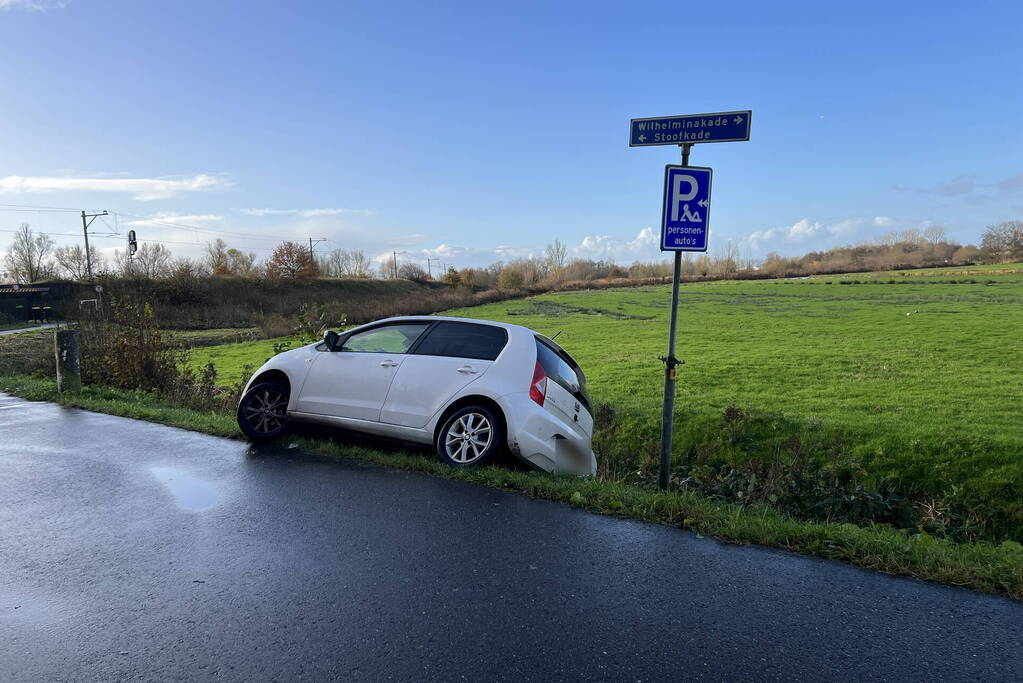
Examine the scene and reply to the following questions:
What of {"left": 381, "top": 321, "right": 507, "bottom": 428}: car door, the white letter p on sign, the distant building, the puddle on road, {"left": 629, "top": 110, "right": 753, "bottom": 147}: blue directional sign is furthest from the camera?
the distant building

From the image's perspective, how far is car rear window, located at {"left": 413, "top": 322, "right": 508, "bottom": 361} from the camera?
A: 6684mm

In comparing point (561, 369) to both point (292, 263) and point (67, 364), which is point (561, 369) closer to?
point (67, 364)

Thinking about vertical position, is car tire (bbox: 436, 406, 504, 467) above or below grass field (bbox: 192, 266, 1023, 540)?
above

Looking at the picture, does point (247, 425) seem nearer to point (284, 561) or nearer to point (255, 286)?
point (284, 561)

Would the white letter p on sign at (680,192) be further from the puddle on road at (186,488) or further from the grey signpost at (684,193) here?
the puddle on road at (186,488)

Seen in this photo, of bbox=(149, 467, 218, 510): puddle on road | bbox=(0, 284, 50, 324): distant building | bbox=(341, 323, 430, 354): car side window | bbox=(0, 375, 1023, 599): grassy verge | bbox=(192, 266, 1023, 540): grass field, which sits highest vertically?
bbox=(341, 323, 430, 354): car side window

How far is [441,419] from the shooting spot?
6555 millimetres

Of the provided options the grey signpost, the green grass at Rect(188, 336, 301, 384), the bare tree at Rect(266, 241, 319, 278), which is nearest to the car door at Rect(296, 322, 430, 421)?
the grey signpost

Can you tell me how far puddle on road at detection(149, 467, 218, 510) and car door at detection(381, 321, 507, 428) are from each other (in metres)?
1.81

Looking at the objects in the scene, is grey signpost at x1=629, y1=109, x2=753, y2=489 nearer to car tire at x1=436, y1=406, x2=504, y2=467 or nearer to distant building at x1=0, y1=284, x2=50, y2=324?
car tire at x1=436, y1=406, x2=504, y2=467

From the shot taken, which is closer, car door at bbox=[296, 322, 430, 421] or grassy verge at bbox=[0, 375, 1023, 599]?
grassy verge at bbox=[0, 375, 1023, 599]

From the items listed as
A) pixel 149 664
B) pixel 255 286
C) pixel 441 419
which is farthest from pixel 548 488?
pixel 255 286

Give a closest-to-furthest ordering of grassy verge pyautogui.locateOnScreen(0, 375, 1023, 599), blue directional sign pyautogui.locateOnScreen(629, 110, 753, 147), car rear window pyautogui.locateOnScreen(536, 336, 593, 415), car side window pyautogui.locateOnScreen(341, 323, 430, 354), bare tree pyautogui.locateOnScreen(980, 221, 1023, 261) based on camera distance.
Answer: grassy verge pyautogui.locateOnScreen(0, 375, 1023, 599), blue directional sign pyautogui.locateOnScreen(629, 110, 753, 147), car rear window pyautogui.locateOnScreen(536, 336, 593, 415), car side window pyautogui.locateOnScreen(341, 323, 430, 354), bare tree pyautogui.locateOnScreen(980, 221, 1023, 261)

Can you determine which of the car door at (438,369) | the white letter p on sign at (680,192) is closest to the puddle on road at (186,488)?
the car door at (438,369)
